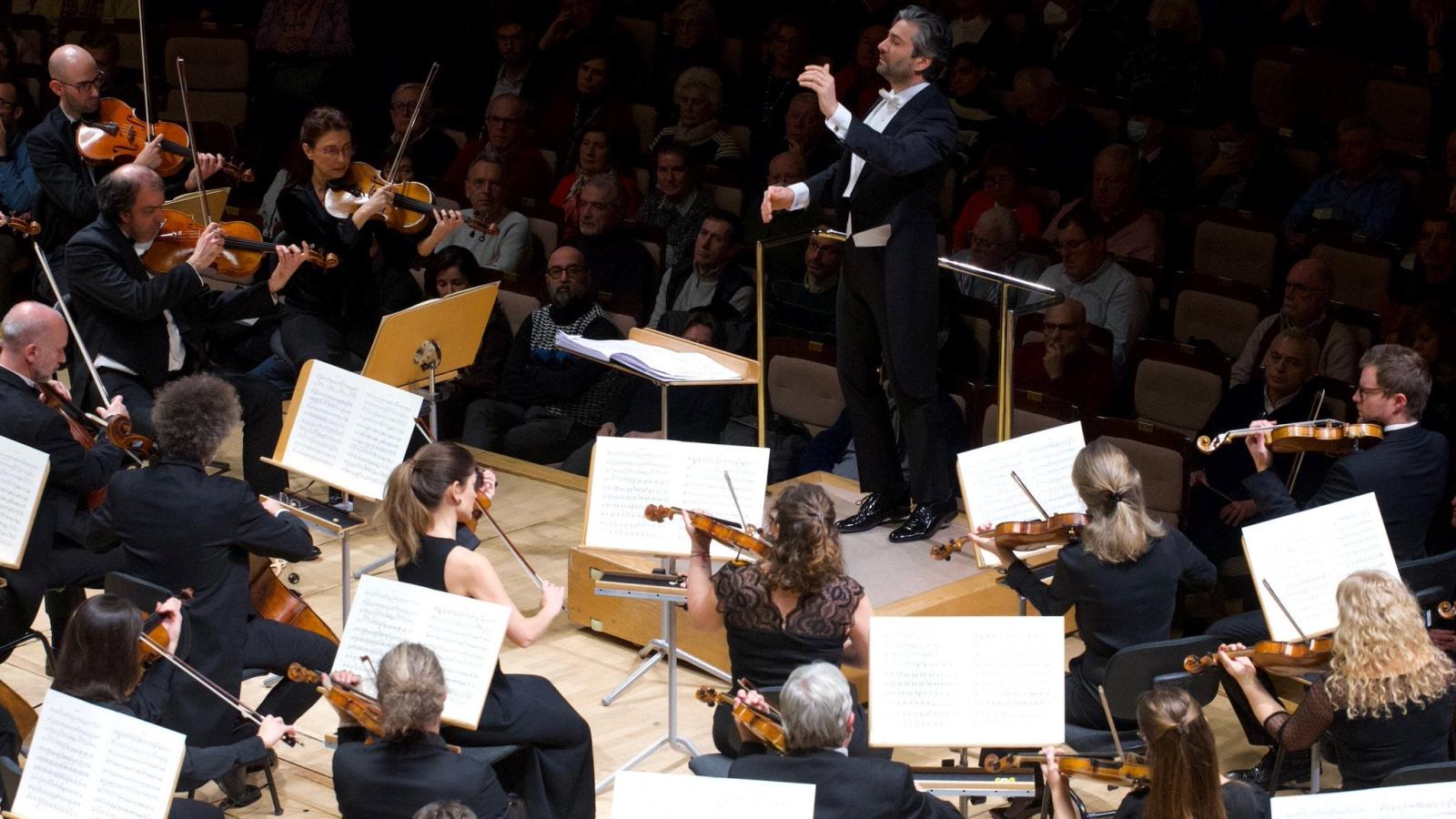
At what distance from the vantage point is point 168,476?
465 centimetres

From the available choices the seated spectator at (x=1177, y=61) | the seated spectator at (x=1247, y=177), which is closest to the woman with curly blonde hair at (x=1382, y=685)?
the seated spectator at (x=1247, y=177)

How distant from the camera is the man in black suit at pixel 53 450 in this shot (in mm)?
5184

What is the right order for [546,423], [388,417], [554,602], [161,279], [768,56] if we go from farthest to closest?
[768,56]
[546,423]
[161,279]
[388,417]
[554,602]

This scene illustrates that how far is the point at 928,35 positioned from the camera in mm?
5324

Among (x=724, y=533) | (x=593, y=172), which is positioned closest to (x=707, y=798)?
(x=724, y=533)

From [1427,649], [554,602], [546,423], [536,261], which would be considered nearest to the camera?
[1427,649]

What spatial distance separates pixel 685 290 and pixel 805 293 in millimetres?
505

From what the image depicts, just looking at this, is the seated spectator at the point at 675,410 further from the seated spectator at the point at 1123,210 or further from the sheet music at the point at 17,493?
the sheet music at the point at 17,493

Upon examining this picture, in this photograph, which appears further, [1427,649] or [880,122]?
[880,122]

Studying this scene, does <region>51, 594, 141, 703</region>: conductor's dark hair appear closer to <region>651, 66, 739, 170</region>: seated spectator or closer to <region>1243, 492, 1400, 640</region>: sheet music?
<region>1243, 492, 1400, 640</region>: sheet music

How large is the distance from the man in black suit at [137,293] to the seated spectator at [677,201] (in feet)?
6.95

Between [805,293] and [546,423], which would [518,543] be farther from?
[805,293]

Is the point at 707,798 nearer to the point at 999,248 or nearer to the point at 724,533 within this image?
the point at 724,533

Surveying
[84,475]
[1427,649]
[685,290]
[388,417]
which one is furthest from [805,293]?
[1427,649]
